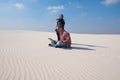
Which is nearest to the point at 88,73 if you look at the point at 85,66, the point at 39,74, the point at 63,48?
the point at 85,66

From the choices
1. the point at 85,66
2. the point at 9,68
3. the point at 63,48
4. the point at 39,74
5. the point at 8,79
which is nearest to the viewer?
the point at 8,79

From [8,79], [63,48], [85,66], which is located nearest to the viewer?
[8,79]

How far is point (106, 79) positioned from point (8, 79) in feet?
9.33

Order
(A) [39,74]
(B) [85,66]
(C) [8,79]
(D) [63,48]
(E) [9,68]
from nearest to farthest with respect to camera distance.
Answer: (C) [8,79]
(A) [39,74]
(E) [9,68]
(B) [85,66]
(D) [63,48]

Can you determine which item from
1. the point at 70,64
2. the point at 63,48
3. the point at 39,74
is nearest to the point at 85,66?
the point at 70,64

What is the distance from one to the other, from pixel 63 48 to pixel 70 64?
14.2 ft

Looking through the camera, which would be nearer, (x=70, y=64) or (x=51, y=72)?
(x=51, y=72)

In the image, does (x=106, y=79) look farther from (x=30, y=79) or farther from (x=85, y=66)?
(x=30, y=79)

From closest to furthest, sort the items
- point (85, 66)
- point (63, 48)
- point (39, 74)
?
point (39, 74), point (85, 66), point (63, 48)

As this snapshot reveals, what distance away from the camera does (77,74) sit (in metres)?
5.58

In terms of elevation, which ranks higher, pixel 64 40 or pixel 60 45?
pixel 64 40

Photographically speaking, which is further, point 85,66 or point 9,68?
point 85,66

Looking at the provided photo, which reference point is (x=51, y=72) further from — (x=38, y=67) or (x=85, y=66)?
(x=85, y=66)

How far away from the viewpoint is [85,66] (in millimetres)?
6680
